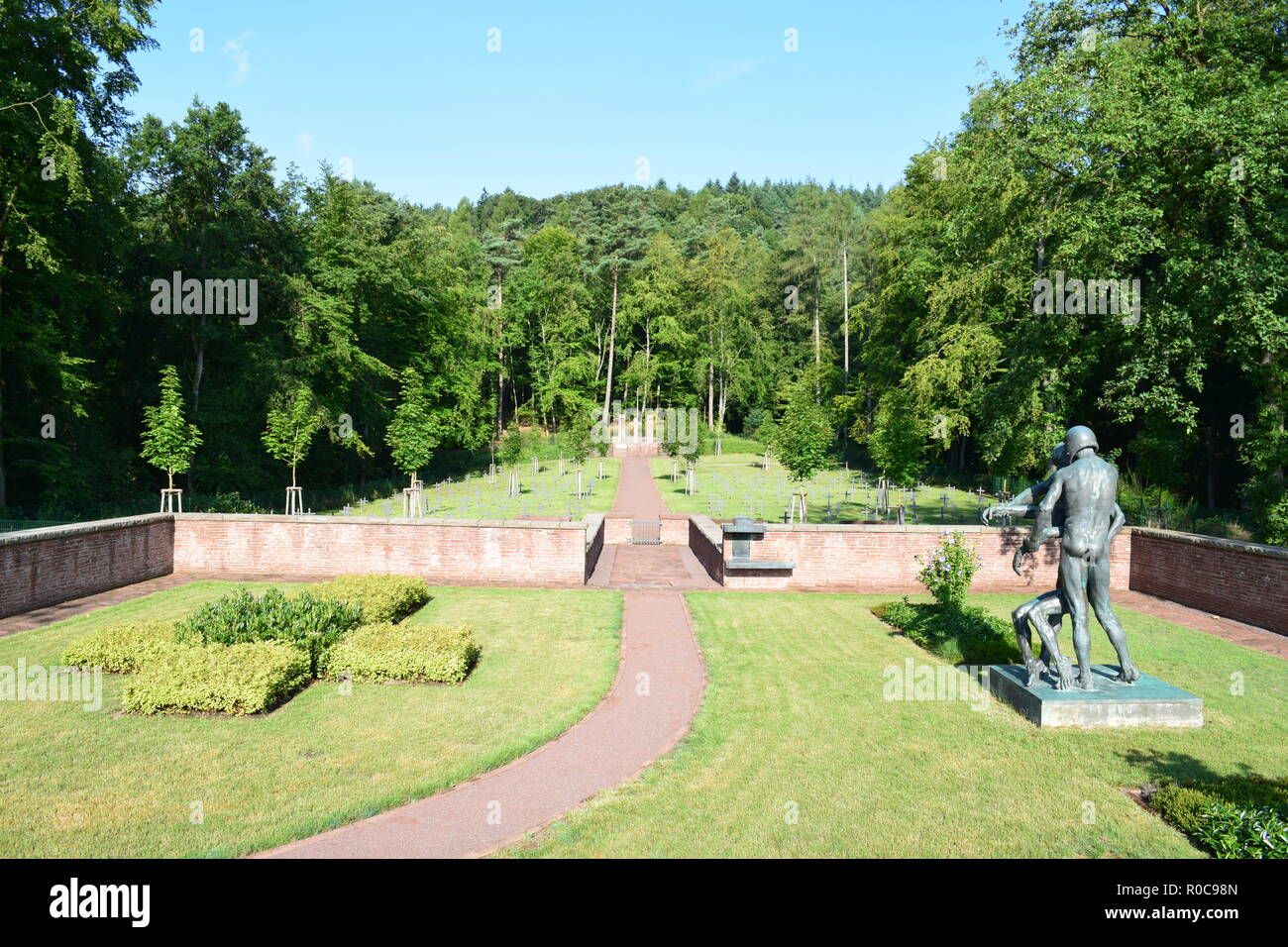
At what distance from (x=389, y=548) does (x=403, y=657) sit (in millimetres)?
8496

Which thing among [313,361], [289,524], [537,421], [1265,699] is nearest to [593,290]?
[537,421]

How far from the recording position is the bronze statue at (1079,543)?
9.59 meters

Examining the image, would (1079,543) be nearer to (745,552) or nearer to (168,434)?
(745,552)

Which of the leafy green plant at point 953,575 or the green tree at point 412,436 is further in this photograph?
the green tree at point 412,436

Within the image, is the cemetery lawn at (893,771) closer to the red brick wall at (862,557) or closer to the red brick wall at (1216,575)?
the red brick wall at (1216,575)

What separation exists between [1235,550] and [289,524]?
21921 mm

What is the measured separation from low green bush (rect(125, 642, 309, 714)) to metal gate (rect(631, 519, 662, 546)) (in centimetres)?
1696

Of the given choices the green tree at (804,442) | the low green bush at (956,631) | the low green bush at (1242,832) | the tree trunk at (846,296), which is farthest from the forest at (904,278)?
the low green bush at (1242,832)

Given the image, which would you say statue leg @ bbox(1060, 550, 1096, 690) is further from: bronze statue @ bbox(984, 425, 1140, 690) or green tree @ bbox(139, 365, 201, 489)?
green tree @ bbox(139, 365, 201, 489)

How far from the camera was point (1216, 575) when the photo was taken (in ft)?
54.7

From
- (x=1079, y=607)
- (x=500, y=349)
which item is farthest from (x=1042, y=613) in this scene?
(x=500, y=349)

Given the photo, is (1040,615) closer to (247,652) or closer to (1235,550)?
(1235,550)

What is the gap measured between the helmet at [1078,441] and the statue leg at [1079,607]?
132cm

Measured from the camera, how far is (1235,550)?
16125 mm
